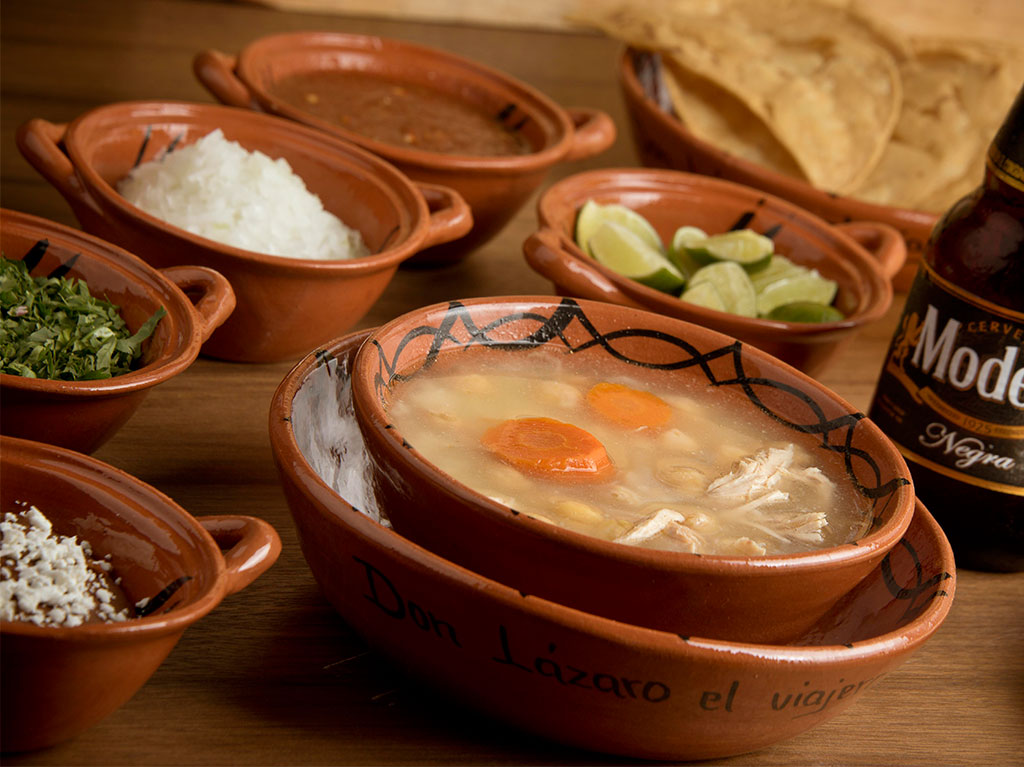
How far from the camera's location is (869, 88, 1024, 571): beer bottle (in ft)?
3.87

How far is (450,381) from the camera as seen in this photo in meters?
1.12

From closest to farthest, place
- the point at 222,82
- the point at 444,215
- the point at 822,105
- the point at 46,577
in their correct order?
the point at 46,577, the point at 444,215, the point at 222,82, the point at 822,105

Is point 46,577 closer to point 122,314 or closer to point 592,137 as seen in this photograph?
point 122,314

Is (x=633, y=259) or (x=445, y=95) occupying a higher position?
(x=445, y=95)

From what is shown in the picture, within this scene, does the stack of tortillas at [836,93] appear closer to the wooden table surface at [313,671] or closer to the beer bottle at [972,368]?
the wooden table surface at [313,671]

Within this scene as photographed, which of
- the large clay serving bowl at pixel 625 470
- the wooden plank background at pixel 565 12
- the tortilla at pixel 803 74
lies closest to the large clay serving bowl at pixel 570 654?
the large clay serving bowl at pixel 625 470

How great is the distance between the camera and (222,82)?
178 centimetres

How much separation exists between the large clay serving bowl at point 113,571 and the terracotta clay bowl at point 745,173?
1343 mm

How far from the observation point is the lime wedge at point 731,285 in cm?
157

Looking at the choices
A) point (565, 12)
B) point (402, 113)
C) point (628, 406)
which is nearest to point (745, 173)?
point (402, 113)

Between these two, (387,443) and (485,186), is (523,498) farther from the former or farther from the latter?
(485,186)

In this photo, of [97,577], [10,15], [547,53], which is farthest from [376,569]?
[547,53]

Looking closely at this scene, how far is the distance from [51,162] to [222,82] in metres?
0.46

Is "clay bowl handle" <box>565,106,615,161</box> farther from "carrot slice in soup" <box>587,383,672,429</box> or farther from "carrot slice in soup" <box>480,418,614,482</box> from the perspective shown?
"carrot slice in soup" <box>480,418,614,482</box>
